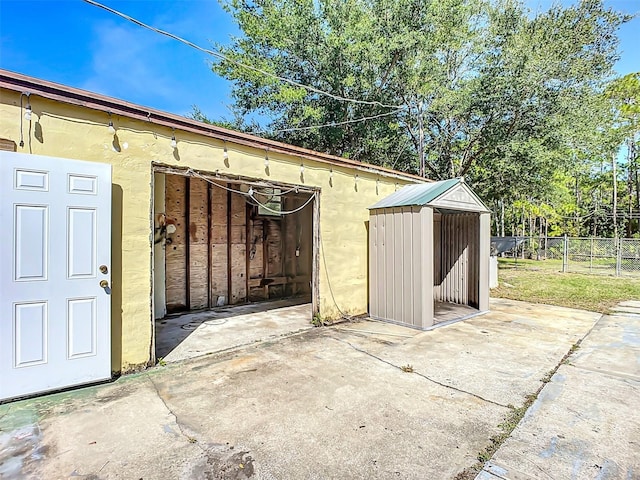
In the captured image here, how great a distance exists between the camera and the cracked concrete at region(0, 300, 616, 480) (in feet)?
6.60

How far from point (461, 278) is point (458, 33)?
30.4ft

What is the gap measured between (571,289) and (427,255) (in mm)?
6493

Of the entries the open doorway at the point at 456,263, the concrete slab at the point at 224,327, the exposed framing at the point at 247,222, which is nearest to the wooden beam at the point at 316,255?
the exposed framing at the point at 247,222

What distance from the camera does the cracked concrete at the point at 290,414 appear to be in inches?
79.2

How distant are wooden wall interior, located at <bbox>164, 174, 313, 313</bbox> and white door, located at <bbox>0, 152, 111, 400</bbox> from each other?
3.27 meters

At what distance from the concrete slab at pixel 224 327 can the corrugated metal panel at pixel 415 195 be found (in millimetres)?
2439

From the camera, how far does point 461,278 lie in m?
6.86

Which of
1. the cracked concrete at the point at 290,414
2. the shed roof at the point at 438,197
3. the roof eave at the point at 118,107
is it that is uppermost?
the roof eave at the point at 118,107

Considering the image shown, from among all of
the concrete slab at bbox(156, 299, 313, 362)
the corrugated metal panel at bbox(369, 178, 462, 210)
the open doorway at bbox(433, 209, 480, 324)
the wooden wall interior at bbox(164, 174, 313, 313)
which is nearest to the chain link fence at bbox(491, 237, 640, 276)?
the open doorway at bbox(433, 209, 480, 324)

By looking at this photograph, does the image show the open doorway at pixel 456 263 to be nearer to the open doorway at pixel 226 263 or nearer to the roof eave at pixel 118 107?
the open doorway at pixel 226 263

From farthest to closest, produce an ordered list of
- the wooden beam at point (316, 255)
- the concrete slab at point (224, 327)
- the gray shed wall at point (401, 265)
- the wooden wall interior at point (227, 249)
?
1. the wooden wall interior at point (227, 249)
2. the wooden beam at point (316, 255)
3. the gray shed wall at point (401, 265)
4. the concrete slab at point (224, 327)

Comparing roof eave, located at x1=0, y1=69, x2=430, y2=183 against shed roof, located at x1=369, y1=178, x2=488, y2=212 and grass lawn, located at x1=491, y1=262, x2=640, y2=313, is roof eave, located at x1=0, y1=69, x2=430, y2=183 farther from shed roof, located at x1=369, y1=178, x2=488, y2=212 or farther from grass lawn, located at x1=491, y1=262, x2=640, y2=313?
grass lawn, located at x1=491, y1=262, x2=640, y2=313

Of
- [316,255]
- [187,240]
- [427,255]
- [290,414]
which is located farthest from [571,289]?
[187,240]

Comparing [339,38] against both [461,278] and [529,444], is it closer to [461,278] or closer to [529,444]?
[461,278]
